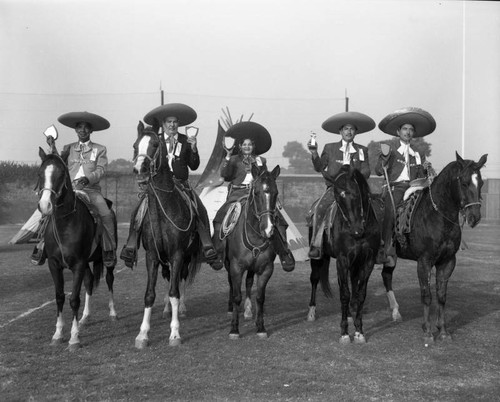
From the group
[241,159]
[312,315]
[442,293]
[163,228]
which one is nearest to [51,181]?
[163,228]

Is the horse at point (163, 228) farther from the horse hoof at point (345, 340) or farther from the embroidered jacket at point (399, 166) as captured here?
the embroidered jacket at point (399, 166)

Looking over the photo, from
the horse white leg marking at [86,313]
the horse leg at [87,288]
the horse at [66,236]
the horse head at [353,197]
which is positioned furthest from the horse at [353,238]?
the horse white leg marking at [86,313]

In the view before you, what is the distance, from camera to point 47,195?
655 cm

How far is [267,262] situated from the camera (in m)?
7.65

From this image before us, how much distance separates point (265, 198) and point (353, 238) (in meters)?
A: 1.37

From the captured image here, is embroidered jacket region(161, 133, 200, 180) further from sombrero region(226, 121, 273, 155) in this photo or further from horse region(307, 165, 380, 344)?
horse region(307, 165, 380, 344)

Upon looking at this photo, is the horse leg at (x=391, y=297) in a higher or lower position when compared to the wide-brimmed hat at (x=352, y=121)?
lower

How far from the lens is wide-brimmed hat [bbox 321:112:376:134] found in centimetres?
898

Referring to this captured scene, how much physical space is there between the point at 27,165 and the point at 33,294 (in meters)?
27.8

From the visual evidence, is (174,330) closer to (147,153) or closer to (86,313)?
(86,313)

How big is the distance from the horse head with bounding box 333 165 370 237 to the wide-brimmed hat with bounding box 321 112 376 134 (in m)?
1.95

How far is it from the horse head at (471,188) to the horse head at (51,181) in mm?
5334

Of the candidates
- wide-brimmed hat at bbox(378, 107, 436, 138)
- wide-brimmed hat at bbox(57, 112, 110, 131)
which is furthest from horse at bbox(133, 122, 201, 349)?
wide-brimmed hat at bbox(378, 107, 436, 138)

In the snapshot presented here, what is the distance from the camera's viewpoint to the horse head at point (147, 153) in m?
6.77
